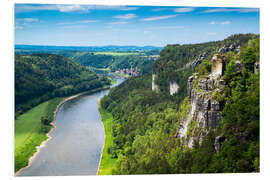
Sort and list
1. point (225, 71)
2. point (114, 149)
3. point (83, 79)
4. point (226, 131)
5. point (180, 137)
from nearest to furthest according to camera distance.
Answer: point (226, 131)
point (225, 71)
point (180, 137)
point (114, 149)
point (83, 79)

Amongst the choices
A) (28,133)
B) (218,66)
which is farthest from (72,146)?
(218,66)

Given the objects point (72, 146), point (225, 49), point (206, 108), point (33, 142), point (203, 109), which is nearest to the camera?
point (206, 108)

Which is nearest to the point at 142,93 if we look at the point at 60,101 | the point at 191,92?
the point at 60,101

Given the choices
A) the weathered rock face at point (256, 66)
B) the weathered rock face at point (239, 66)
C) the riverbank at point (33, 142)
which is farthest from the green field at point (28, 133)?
the weathered rock face at point (256, 66)

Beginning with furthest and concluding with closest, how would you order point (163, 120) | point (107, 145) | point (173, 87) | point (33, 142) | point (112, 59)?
1. point (112, 59)
2. point (173, 87)
3. point (107, 145)
4. point (163, 120)
5. point (33, 142)

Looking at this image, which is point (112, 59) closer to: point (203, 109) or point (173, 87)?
point (173, 87)

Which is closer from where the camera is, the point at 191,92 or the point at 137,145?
the point at 191,92

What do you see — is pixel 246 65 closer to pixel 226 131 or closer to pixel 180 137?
pixel 226 131
